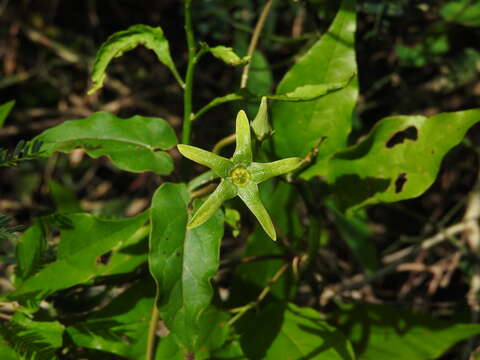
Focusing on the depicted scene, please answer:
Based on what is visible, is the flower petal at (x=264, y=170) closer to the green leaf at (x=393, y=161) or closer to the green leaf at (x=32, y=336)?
the green leaf at (x=393, y=161)

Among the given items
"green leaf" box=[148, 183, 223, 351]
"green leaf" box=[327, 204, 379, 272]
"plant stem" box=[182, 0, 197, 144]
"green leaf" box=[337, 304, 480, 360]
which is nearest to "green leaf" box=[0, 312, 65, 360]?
"green leaf" box=[148, 183, 223, 351]

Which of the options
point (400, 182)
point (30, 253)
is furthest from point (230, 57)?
point (30, 253)

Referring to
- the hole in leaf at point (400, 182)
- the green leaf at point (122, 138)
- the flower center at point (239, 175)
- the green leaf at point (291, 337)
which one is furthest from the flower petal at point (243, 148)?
the green leaf at point (291, 337)

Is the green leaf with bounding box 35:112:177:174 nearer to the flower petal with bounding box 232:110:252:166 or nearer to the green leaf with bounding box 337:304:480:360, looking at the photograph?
the flower petal with bounding box 232:110:252:166

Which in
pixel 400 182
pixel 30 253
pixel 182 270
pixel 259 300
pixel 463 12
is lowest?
pixel 259 300

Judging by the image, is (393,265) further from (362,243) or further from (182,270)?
(182,270)

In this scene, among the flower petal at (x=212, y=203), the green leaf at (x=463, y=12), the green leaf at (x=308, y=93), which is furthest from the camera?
the green leaf at (x=463, y=12)
